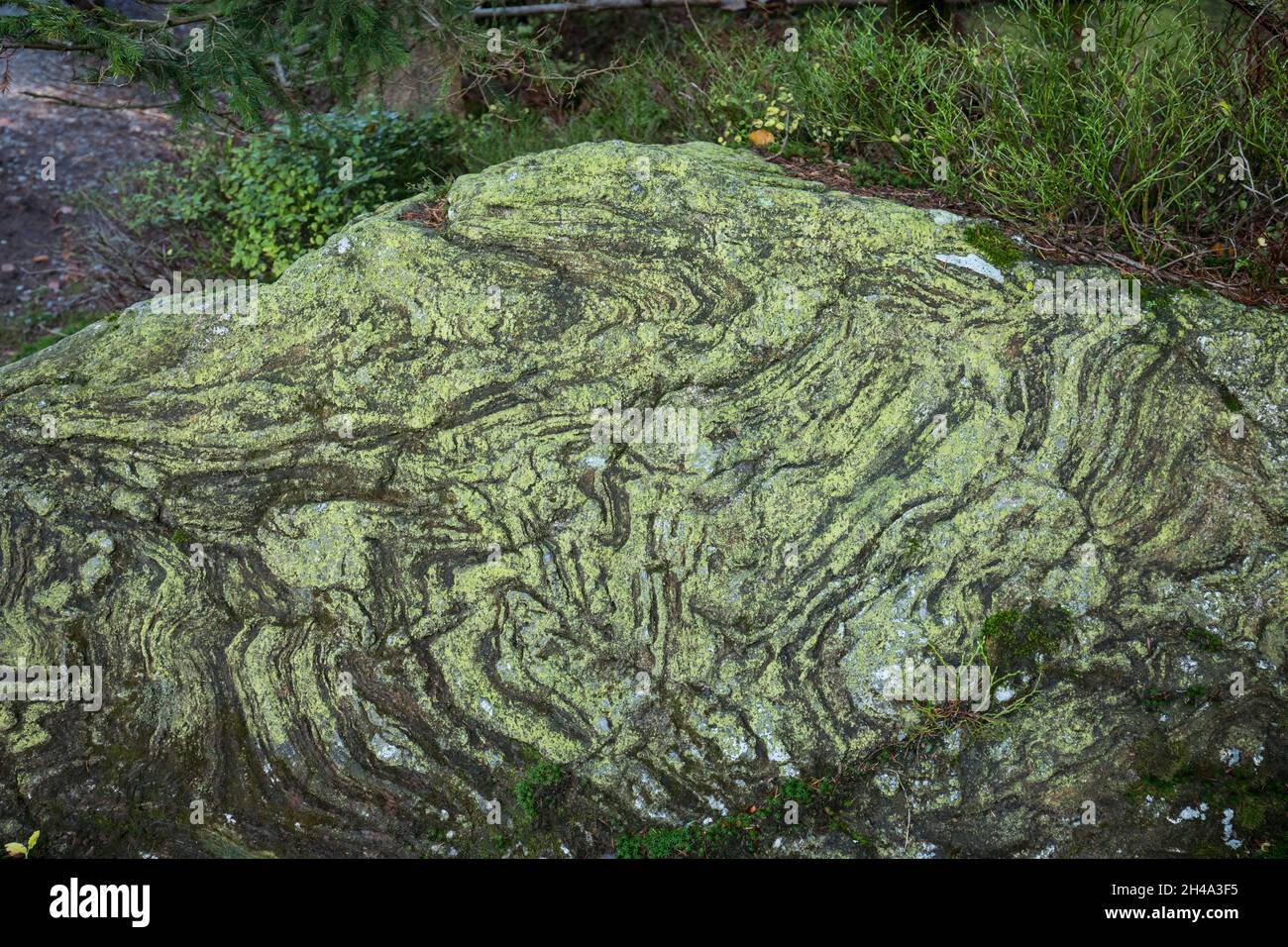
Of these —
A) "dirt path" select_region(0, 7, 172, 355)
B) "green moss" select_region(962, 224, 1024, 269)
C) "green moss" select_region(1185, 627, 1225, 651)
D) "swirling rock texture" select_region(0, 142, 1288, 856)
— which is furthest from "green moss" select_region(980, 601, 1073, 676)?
"dirt path" select_region(0, 7, 172, 355)

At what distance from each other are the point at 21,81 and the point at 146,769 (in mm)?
9539

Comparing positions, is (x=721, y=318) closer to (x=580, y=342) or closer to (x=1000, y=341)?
(x=580, y=342)

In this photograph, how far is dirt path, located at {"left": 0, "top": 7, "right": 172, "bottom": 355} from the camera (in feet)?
29.4

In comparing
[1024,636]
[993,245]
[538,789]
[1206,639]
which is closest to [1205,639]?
[1206,639]

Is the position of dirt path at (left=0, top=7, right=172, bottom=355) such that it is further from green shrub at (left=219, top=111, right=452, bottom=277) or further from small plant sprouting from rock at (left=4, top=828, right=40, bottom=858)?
small plant sprouting from rock at (left=4, top=828, right=40, bottom=858)

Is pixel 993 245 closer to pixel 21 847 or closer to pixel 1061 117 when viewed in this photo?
pixel 1061 117

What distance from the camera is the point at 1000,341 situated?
16.7ft

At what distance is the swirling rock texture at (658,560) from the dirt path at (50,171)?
14.0 ft

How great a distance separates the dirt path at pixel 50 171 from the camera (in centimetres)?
895

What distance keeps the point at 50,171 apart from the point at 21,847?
25.1 feet

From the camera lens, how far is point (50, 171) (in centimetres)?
975

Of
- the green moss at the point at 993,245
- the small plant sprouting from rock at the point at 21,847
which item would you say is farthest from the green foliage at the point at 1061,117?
the small plant sprouting from rock at the point at 21,847

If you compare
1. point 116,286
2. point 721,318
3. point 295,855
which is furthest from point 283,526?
point 116,286

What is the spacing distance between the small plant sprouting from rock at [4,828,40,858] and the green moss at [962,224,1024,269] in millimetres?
5733
